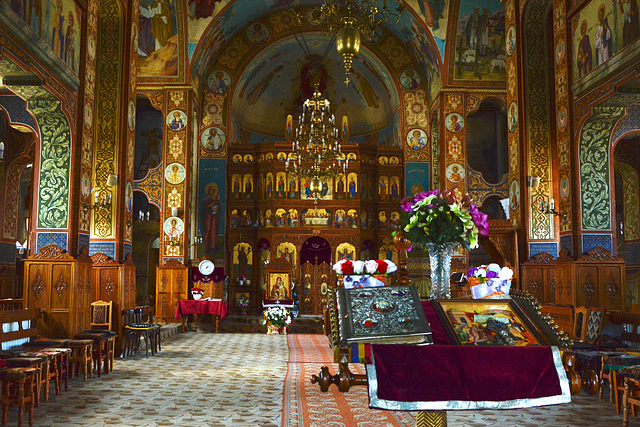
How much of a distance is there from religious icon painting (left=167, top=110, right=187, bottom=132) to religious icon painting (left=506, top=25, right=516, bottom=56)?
33.5 feet

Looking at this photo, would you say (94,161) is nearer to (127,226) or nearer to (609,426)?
(127,226)

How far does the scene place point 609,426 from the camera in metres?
5.74

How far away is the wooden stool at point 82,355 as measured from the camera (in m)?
8.23

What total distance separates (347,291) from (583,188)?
7.42 meters

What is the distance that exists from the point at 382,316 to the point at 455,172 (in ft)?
50.0

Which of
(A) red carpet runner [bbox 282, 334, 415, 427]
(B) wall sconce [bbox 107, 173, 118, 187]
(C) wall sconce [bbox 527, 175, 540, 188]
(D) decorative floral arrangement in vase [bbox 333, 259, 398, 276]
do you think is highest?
(B) wall sconce [bbox 107, 173, 118, 187]

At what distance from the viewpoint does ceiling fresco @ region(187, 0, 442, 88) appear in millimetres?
17875

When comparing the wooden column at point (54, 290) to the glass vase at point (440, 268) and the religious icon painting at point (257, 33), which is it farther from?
the religious icon painting at point (257, 33)

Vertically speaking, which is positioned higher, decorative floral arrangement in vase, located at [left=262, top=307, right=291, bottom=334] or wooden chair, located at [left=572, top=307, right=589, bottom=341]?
wooden chair, located at [left=572, top=307, right=589, bottom=341]

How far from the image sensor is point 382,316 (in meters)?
3.52

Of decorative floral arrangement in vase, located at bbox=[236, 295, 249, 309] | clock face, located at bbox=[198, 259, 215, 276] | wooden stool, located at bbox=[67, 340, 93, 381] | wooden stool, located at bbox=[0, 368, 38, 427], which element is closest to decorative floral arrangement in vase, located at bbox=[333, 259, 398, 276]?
wooden stool, located at bbox=[0, 368, 38, 427]

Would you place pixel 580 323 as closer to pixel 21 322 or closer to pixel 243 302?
pixel 21 322

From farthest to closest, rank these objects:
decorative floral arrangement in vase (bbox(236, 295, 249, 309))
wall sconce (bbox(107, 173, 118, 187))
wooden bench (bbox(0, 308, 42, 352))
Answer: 1. decorative floral arrangement in vase (bbox(236, 295, 249, 309))
2. wall sconce (bbox(107, 173, 118, 187))
3. wooden bench (bbox(0, 308, 42, 352))

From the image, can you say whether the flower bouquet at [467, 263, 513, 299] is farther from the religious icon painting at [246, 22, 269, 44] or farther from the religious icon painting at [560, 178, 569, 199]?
the religious icon painting at [246, 22, 269, 44]
